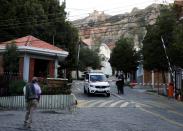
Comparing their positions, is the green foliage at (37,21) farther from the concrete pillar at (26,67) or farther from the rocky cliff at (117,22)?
the concrete pillar at (26,67)

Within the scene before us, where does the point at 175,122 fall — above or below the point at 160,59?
below

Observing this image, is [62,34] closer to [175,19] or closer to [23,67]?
[175,19]

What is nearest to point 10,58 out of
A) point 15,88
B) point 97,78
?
point 15,88

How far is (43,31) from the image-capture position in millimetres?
52344

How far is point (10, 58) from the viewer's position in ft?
110

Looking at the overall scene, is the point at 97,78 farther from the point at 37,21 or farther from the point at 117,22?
the point at 117,22

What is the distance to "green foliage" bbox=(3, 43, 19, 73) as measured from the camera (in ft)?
109

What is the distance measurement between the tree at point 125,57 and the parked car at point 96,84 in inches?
1418

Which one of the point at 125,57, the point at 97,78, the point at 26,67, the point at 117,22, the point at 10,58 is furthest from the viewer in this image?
the point at 117,22

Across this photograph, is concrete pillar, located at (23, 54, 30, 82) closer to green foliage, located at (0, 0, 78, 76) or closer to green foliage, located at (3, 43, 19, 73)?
green foliage, located at (3, 43, 19, 73)

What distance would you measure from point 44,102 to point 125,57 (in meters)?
51.3

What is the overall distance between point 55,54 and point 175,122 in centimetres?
1899

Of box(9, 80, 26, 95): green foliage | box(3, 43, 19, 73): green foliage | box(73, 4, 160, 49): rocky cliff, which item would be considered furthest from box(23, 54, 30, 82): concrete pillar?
box(73, 4, 160, 49): rocky cliff

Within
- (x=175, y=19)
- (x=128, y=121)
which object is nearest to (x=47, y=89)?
(x=128, y=121)
